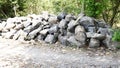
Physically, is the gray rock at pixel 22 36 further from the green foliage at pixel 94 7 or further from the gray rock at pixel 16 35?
the green foliage at pixel 94 7

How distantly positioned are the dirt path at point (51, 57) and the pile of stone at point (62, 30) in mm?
356

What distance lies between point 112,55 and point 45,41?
249 cm

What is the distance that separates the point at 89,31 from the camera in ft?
25.4

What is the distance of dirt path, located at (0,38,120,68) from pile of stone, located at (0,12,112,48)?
0.36 meters

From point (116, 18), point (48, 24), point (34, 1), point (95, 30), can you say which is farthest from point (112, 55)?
point (34, 1)

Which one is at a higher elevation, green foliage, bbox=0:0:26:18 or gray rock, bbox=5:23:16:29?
green foliage, bbox=0:0:26:18

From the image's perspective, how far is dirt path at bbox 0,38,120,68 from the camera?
19.2 feet

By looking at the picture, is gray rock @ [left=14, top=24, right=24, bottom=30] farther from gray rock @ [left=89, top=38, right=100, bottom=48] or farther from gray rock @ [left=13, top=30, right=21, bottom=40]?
gray rock @ [left=89, top=38, right=100, bottom=48]

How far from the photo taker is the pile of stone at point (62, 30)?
24.4ft

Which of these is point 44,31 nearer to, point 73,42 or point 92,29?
point 73,42

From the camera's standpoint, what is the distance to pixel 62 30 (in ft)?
26.7

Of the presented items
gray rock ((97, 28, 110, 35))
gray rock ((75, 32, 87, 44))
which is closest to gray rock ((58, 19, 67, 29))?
gray rock ((75, 32, 87, 44))

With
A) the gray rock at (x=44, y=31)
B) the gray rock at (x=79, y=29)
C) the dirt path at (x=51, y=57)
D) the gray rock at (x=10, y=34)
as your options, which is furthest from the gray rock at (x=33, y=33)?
the gray rock at (x=79, y=29)

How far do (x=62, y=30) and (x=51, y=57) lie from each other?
5.95 feet
